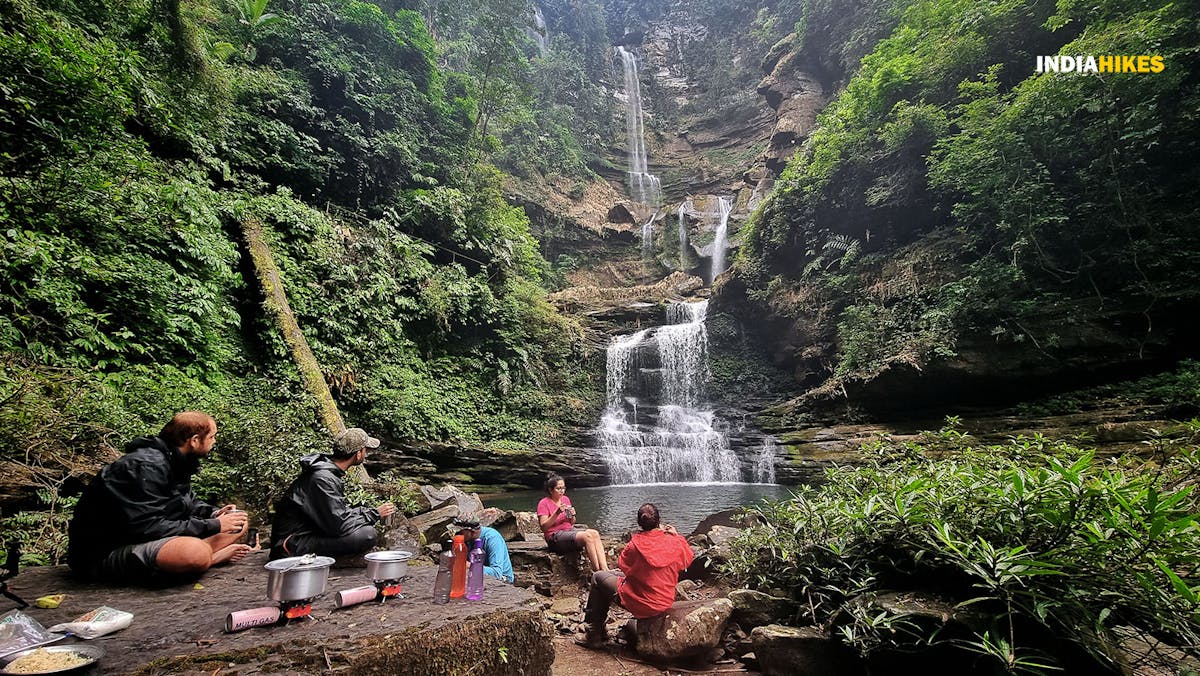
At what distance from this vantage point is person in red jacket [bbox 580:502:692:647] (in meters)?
3.03

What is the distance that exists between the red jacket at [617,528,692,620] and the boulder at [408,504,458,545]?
8.57 ft

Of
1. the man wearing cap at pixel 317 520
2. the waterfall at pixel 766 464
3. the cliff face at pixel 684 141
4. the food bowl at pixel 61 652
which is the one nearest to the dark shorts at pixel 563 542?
the man wearing cap at pixel 317 520

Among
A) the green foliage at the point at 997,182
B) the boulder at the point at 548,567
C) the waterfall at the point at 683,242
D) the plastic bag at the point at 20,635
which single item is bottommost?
the boulder at the point at 548,567

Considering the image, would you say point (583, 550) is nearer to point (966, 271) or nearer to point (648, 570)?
point (648, 570)

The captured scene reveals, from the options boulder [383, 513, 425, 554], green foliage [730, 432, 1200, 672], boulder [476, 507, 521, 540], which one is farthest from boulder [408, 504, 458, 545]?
green foliage [730, 432, 1200, 672]

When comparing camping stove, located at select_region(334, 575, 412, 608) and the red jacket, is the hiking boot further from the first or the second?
camping stove, located at select_region(334, 575, 412, 608)

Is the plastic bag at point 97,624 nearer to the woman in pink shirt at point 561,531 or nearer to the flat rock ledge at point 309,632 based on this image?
the flat rock ledge at point 309,632

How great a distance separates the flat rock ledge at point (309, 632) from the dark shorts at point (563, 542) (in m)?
1.91

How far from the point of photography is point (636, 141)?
101 feet

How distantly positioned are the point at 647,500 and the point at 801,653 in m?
7.96

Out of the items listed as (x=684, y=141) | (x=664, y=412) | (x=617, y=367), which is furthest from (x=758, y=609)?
(x=684, y=141)

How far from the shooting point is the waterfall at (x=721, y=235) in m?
22.2

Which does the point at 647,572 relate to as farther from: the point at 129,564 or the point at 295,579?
the point at 129,564

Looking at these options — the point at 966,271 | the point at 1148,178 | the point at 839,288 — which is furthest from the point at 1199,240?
the point at 839,288
